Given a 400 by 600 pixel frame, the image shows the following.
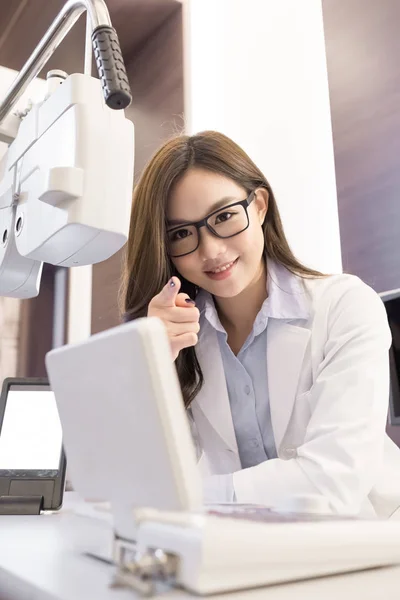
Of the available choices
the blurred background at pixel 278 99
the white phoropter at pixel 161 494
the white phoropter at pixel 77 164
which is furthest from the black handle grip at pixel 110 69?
the blurred background at pixel 278 99

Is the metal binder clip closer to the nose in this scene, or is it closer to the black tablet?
the black tablet

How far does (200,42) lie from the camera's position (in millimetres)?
2014

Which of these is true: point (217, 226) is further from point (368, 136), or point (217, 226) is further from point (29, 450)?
point (368, 136)

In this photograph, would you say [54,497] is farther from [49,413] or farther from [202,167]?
[202,167]

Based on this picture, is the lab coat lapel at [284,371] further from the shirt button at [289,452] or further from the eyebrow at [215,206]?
the eyebrow at [215,206]

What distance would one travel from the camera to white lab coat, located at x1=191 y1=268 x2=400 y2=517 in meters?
0.74

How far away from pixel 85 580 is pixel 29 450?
59cm

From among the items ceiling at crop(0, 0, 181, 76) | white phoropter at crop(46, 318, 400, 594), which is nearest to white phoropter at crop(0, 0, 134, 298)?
white phoropter at crop(46, 318, 400, 594)

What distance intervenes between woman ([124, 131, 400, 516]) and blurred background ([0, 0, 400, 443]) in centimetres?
30

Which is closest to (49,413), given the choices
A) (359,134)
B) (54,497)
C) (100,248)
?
(54,497)

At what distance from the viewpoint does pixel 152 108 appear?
1999 mm

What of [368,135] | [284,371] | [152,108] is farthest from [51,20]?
[284,371]

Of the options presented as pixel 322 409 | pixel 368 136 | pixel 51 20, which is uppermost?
pixel 51 20

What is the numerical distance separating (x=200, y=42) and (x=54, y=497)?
5.48 ft
